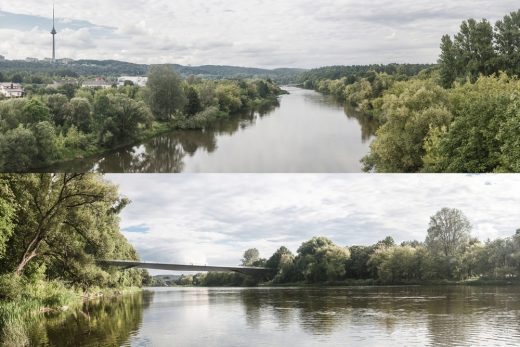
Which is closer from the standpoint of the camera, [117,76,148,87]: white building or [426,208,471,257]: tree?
[117,76,148,87]: white building

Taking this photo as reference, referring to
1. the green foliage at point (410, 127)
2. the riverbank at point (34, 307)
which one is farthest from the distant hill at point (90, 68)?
the green foliage at point (410, 127)

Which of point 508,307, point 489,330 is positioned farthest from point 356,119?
point 489,330

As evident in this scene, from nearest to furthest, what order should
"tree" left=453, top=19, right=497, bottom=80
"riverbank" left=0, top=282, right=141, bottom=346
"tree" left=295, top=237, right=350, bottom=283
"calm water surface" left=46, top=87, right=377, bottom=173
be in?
"calm water surface" left=46, top=87, right=377, bottom=173 < "riverbank" left=0, top=282, right=141, bottom=346 < "tree" left=453, top=19, right=497, bottom=80 < "tree" left=295, top=237, right=350, bottom=283

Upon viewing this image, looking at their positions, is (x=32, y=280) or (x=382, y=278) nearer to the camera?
(x=32, y=280)

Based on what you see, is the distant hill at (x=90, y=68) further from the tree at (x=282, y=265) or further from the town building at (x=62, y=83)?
the tree at (x=282, y=265)

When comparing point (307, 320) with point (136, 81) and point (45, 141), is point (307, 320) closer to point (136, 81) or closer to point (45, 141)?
point (136, 81)

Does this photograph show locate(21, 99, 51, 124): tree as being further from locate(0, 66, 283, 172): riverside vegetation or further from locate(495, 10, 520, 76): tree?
locate(495, 10, 520, 76): tree

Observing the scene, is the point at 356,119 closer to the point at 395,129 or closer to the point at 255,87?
the point at 395,129

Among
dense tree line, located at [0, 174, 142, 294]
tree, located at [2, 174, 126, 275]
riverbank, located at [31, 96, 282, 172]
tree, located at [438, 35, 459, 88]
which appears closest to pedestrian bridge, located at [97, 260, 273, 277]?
dense tree line, located at [0, 174, 142, 294]
